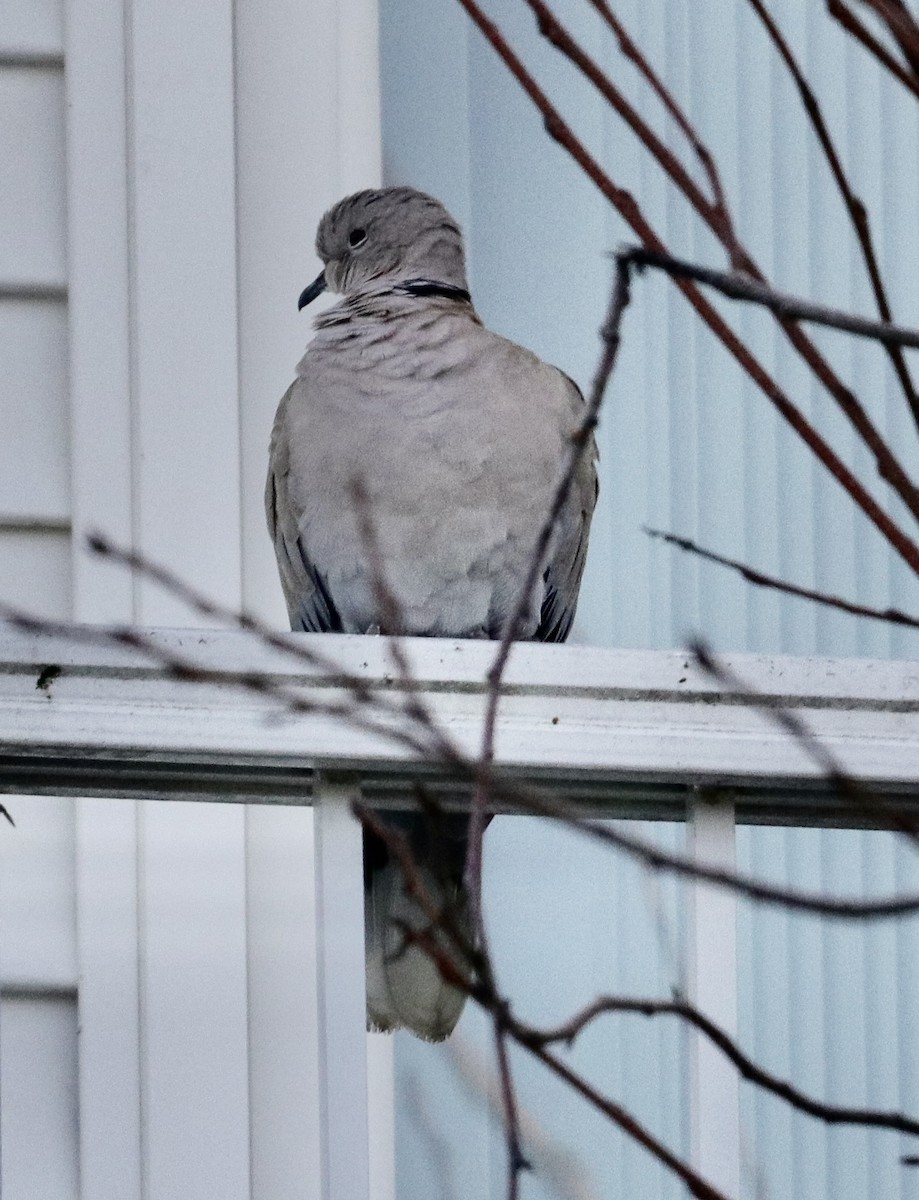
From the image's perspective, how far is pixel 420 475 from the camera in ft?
6.98

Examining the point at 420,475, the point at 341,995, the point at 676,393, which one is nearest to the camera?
the point at 341,995

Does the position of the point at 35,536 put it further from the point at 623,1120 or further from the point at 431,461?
the point at 623,1120

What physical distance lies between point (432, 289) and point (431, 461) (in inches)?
13.3

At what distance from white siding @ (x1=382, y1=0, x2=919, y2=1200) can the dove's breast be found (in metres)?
0.28

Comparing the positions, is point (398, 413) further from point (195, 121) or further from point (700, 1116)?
point (700, 1116)

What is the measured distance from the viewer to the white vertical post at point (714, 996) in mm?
1336

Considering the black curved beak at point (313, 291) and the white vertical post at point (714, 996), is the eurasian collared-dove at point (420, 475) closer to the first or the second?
the black curved beak at point (313, 291)

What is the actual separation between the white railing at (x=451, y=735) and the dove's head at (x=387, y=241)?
1.08 metres

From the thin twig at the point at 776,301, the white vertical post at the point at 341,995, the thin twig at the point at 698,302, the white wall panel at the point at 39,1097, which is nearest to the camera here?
the thin twig at the point at 776,301

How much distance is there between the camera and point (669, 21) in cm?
251

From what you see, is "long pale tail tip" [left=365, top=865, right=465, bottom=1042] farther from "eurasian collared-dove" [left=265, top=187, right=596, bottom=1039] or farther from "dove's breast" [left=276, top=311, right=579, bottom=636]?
"dove's breast" [left=276, top=311, right=579, bottom=636]

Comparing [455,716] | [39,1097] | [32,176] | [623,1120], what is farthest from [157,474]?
[623,1120]

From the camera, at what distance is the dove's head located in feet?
7.77

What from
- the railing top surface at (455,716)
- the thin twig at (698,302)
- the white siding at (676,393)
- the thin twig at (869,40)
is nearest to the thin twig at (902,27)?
the thin twig at (869,40)
